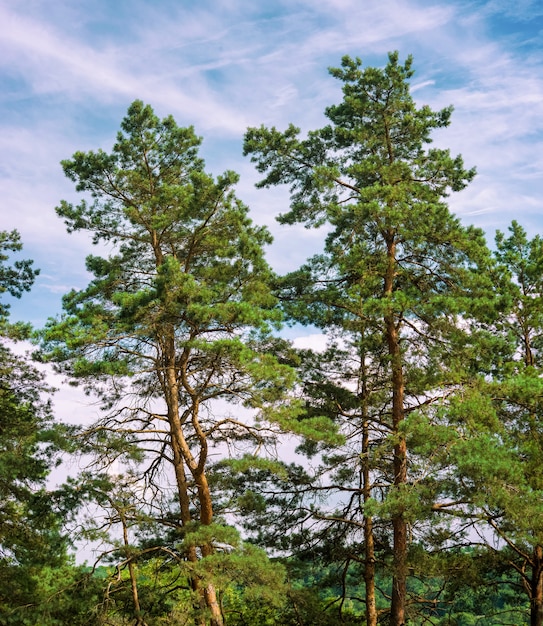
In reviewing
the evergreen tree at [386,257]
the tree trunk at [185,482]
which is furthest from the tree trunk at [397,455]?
the tree trunk at [185,482]

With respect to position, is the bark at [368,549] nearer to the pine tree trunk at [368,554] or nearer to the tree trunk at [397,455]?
the pine tree trunk at [368,554]

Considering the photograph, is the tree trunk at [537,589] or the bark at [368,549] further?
the bark at [368,549]

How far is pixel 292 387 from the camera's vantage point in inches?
484

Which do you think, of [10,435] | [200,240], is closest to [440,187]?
[200,240]

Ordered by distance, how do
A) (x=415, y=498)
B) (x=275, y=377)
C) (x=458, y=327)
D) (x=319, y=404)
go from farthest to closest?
1. (x=319, y=404)
2. (x=458, y=327)
3. (x=275, y=377)
4. (x=415, y=498)

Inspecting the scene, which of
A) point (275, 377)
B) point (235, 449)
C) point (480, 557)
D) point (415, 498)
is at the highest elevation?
point (275, 377)

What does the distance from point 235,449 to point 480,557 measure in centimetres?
594

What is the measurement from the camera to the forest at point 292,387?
11273 mm

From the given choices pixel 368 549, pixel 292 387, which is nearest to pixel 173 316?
pixel 292 387

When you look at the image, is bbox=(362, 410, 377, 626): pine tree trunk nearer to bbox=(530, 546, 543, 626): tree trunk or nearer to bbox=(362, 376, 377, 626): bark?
bbox=(362, 376, 377, 626): bark

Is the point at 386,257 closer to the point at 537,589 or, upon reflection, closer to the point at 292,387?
the point at 292,387

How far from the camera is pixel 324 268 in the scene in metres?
14.5

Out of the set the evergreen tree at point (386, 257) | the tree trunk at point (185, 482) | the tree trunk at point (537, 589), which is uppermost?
the evergreen tree at point (386, 257)

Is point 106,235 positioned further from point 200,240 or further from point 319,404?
point 319,404
